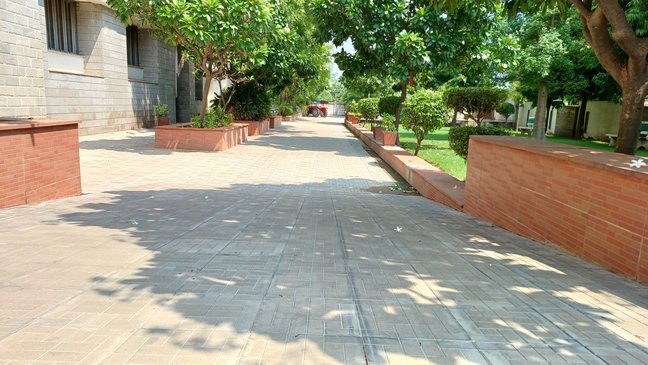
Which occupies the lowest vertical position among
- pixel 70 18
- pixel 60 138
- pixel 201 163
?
pixel 201 163

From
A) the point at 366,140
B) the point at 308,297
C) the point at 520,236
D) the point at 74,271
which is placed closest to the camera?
the point at 308,297

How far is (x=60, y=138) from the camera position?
6625mm

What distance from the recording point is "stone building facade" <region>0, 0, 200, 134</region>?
12.3 meters

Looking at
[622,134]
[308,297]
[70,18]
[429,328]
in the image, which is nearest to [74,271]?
[308,297]

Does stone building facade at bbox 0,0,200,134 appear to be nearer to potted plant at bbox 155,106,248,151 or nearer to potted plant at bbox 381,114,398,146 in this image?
Answer: potted plant at bbox 155,106,248,151

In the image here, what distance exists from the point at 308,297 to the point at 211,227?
2375 millimetres

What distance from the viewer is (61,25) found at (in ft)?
54.0

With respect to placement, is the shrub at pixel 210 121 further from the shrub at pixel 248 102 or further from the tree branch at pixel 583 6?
the tree branch at pixel 583 6

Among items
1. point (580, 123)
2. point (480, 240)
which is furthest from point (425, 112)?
point (580, 123)

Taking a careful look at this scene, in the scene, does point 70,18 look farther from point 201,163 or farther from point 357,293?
point 357,293

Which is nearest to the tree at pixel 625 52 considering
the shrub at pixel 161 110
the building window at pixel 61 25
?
the building window at pixel 61 25

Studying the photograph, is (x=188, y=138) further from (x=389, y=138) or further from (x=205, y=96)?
(x=389, y=138)

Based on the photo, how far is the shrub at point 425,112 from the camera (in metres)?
13.4

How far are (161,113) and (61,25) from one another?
6.02 meters
